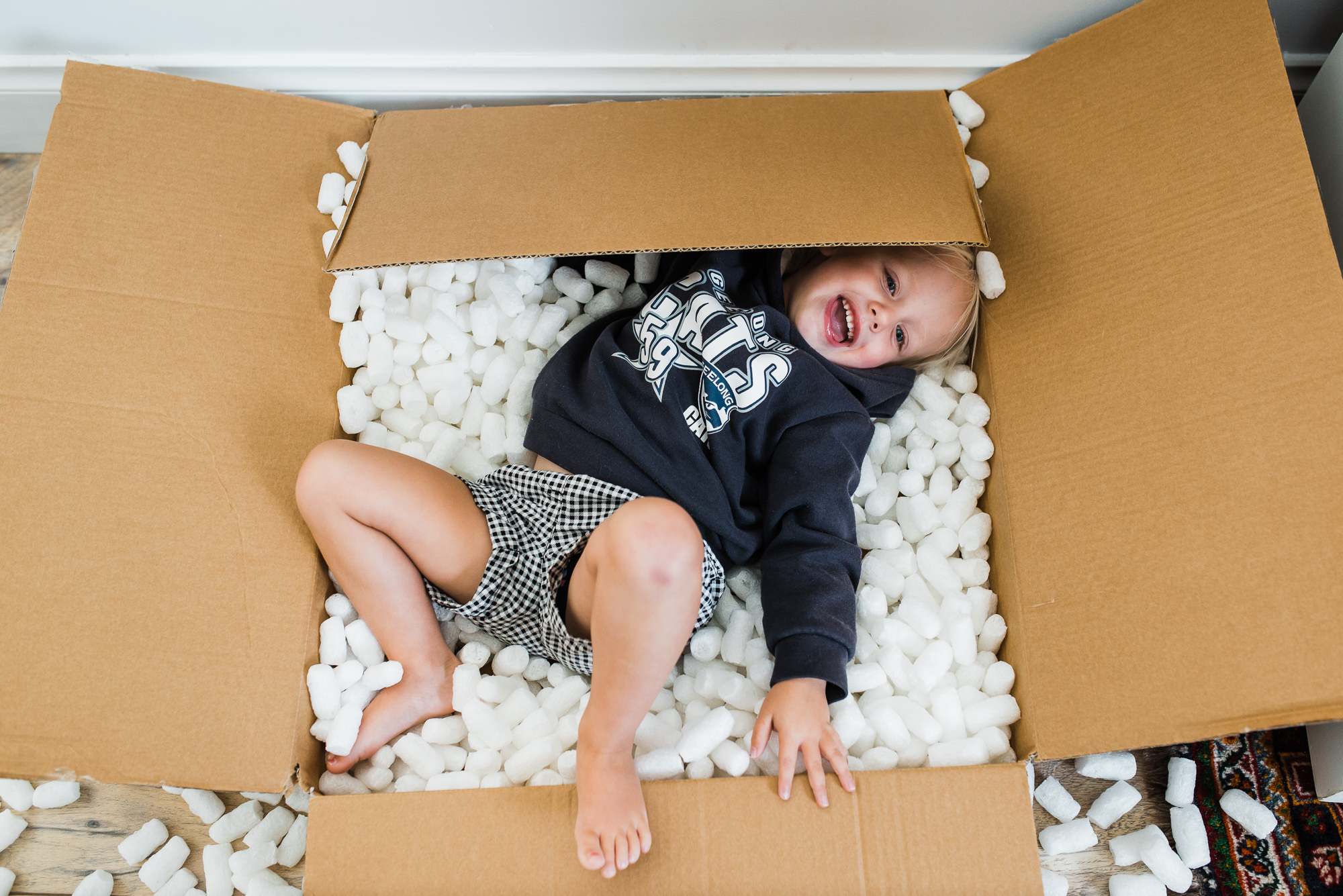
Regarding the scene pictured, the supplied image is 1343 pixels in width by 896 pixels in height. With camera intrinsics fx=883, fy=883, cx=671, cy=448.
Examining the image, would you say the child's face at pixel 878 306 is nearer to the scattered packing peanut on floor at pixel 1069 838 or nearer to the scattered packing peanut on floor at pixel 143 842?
the scattered packing peanut on floor at pixel 1069 838

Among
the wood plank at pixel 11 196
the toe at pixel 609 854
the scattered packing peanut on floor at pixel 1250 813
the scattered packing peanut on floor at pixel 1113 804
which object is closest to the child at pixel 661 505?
the toe at pixel 609 854

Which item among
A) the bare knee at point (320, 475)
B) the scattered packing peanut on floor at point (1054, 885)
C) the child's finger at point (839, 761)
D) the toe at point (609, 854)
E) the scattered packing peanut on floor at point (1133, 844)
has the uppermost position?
the bare knee at point (320, 475)

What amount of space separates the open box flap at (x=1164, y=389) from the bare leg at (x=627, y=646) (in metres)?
0.42

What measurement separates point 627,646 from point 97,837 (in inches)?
26.9

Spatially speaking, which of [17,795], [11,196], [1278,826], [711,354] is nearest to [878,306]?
[711,354]

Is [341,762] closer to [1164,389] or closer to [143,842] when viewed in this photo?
[143,842]

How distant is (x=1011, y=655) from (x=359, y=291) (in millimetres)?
900

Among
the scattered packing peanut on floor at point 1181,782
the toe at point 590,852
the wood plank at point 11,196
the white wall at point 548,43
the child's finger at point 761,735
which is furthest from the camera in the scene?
the wood plank at point 11,196

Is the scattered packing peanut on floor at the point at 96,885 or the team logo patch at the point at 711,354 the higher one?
the team logo patch at the point at 711,354

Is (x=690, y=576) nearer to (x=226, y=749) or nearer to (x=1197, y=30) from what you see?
(x=226, y=749)

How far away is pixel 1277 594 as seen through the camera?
2.68ft

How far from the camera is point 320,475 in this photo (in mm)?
915

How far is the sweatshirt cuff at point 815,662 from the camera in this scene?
2.98 ft

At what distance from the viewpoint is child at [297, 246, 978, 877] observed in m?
0.83
